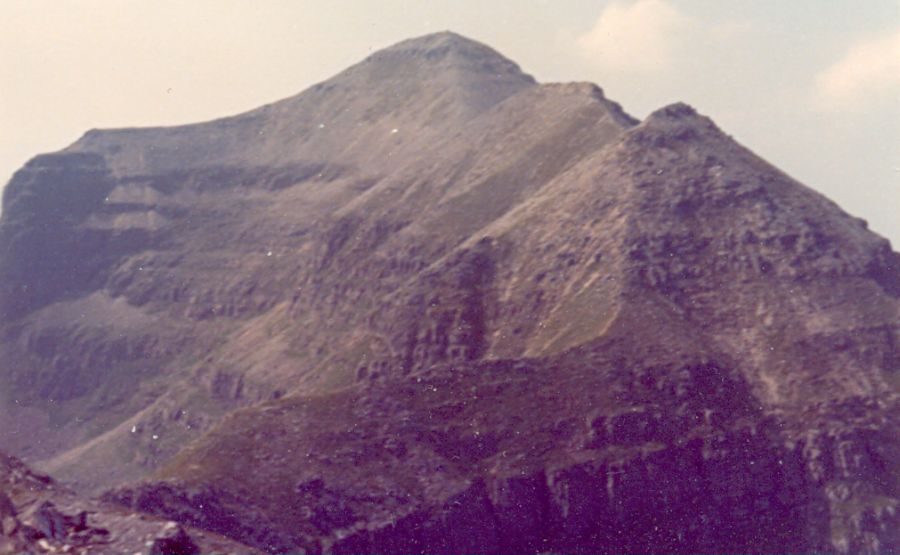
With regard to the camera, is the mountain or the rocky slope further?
the mountain

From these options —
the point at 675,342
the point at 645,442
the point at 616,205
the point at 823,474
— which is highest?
the point at 616,205

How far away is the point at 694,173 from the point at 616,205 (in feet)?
45.9

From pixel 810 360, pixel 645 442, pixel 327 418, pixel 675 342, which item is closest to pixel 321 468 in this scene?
pixel 327 418

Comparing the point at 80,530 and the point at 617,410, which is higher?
the point at 80,530

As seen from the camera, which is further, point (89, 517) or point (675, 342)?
point (675, 342)

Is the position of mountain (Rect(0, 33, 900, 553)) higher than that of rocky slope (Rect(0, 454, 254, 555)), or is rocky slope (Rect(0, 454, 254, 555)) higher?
rocky slope (Rect(0, 454, 254, 555))

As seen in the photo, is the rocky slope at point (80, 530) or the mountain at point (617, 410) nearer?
the rocky slope at point (80, 530)

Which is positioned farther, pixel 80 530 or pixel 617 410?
pixel 617 410

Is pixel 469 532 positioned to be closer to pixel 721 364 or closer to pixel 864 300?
pixel 721 364

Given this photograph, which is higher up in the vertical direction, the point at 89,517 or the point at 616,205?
the point at 616,205

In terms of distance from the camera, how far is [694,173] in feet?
584

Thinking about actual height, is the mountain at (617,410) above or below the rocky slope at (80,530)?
below

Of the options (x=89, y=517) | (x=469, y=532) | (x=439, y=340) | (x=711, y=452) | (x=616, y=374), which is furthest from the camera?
(x=439, y=340)

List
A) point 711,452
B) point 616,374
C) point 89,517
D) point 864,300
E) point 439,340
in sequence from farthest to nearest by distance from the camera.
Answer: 1. point 439,340
2. point 864,300
3. point 616,374
4. point 711,452
5. point 89,517
